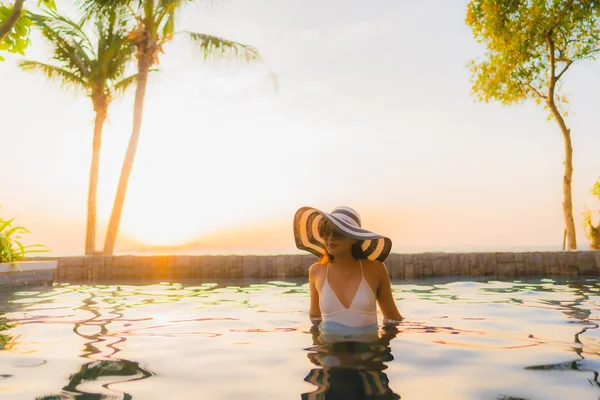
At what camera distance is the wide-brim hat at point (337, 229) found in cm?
381

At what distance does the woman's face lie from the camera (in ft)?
13.2

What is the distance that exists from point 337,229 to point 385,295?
0.86m

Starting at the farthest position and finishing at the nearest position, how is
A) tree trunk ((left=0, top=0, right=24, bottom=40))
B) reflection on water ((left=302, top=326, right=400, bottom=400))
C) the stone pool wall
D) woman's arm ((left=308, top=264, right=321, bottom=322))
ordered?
the stone pool wall
tree trunk ((left=0, top=0, right=24, bottom=40))
woman's arm ((left=308, top=264, right=321, bottom=322))
reflection on water ((left=302, top=326, right=400, bottom=400))

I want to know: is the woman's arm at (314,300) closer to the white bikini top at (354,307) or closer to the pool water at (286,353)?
the pool water at (286,353)

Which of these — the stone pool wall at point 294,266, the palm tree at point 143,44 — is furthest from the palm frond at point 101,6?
the stone pool wall at point 294,266

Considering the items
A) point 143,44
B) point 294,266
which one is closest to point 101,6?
point 143,44

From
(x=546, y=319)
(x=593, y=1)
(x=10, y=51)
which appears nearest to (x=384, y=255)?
(x=546, y=319)

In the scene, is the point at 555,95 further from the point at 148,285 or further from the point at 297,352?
the point at 297,352

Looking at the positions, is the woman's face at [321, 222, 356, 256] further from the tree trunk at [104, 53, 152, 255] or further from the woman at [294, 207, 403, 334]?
the tree trunk at [104, 53, 152, 255]

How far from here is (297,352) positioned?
12.6ft

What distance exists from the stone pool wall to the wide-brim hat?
7252 mm

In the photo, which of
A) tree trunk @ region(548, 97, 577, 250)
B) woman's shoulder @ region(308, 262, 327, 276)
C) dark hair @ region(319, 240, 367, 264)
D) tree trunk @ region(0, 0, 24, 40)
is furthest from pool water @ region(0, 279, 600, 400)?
tree trunk @ region(548, 97, 577, 250)

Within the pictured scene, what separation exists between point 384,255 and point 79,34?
16432mm

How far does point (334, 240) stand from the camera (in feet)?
13.2
